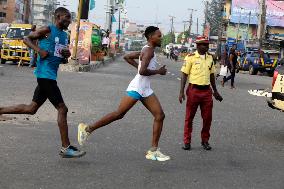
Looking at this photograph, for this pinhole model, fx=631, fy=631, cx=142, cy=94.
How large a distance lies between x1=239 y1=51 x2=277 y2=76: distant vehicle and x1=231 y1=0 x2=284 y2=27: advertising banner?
160 feet

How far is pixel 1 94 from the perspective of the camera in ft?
47.8

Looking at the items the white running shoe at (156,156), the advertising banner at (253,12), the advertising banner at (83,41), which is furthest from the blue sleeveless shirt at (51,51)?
the advertising banner at (253,12)

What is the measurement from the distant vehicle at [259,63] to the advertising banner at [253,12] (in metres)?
48.8

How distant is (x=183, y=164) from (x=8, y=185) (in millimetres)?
2374

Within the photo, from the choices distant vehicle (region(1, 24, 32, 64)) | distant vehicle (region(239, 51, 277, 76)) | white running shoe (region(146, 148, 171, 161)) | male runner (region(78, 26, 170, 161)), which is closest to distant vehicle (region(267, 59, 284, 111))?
male runner (region(78, 26, 170, 161))

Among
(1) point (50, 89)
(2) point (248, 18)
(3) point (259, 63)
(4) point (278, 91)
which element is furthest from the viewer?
(2) point (248, 18)

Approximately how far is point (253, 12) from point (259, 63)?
55733 millimetres

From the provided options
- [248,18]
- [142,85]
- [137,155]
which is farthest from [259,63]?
[248,18]

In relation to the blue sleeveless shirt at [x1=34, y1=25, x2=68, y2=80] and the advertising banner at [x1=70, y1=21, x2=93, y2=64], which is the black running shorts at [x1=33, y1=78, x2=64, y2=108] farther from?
the advertising banner at [x1=70, y1=21, x2=93, y2=64]

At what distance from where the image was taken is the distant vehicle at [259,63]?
42.2 m

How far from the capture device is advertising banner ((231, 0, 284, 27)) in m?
94.8

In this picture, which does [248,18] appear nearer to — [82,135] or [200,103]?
[200,103]

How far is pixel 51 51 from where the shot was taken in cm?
733

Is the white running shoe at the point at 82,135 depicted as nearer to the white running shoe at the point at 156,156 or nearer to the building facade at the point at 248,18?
the white running shoe at the point at 156,156
